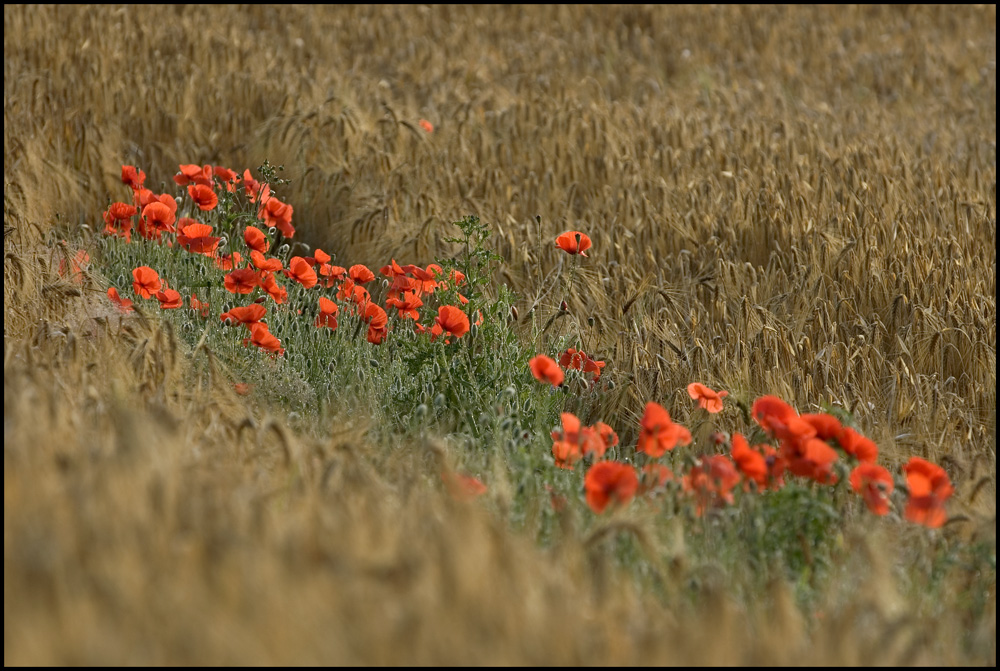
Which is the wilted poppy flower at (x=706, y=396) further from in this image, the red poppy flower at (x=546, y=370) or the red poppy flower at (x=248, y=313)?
the red poppy flower at (x=248, y=313)

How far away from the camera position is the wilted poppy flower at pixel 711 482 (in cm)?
200

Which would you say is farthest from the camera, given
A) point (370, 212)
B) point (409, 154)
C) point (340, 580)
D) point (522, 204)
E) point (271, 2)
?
point (271, 2)

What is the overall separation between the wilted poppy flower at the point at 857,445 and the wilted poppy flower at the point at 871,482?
3 centimetres

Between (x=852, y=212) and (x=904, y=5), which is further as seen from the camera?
(x=904, y=5)

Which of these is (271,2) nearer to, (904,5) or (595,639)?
(904,5)

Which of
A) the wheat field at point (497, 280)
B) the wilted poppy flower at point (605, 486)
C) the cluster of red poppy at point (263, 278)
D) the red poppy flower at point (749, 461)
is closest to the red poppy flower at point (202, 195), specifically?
the cluster of red poppy at point (263, 278)

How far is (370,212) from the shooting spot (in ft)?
12.8

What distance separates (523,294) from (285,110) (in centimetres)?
180

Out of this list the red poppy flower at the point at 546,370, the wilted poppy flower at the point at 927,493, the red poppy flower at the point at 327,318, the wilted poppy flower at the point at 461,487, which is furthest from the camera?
the red poppy flower at the point at 327,318

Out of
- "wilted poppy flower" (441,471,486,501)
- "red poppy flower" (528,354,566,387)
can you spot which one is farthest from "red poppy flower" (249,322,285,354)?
"wilted poppy flower" (441,471,486,501)

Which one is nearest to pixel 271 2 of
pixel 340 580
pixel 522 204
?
pixel 522 204

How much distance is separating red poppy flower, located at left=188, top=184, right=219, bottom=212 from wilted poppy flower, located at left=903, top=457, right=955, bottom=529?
230 cm

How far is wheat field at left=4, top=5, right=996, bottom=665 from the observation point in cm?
130

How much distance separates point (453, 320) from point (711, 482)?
970 millimetres
